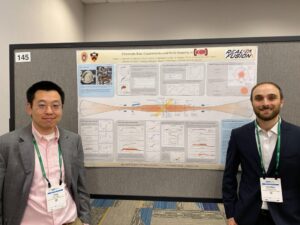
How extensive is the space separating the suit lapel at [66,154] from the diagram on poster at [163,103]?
0.25 m

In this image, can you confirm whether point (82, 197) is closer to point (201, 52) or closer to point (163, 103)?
point (163, 103)

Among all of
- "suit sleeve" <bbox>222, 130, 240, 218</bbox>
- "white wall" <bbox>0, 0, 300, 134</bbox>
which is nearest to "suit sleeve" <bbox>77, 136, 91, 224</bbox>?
"suit sleeve" <bbox>222, 130, 240, 218</bbox>

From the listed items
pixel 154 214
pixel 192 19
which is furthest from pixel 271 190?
pixel 192 19

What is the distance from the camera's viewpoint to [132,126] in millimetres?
1761

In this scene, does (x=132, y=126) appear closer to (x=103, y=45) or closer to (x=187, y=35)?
(x=103, y=45)

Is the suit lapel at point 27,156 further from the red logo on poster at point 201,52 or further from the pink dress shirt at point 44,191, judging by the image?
the red logo on poster at point 201,52

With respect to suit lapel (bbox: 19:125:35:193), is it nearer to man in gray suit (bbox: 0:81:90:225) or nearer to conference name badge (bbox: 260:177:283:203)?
man in gray suit (bbox: 0:81:90:225)

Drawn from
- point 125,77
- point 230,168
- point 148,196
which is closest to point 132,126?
point 125,77

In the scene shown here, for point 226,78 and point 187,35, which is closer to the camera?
point 226,78

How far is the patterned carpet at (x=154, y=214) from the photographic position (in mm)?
2865

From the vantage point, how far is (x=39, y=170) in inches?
56.4

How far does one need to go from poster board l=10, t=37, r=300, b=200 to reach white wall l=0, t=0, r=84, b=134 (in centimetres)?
24

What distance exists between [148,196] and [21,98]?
100 centimetres

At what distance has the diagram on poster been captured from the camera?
1.68 metres
